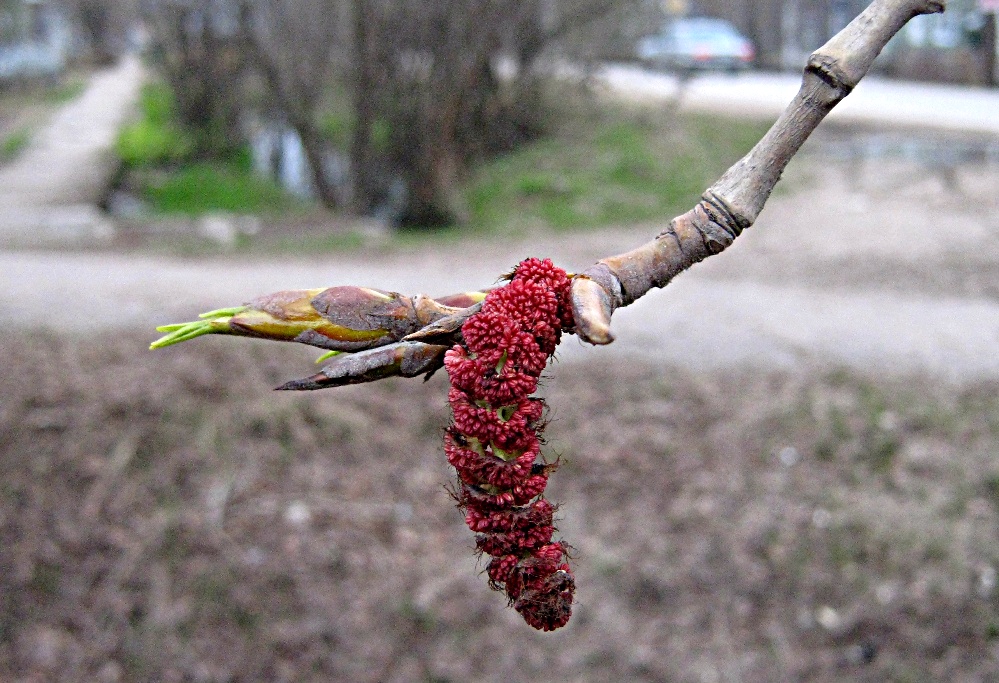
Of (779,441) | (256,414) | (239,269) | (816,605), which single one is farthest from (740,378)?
(239,269)

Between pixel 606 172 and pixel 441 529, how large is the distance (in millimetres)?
7849

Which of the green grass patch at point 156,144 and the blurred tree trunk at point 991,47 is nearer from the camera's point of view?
the blurred tree trunk at point 991,47

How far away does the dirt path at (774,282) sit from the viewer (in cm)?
637

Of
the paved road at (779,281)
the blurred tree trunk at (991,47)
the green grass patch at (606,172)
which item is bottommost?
the green grass patch at (606,172)

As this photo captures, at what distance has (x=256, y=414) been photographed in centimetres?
547

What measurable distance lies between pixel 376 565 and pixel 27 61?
2464 cm

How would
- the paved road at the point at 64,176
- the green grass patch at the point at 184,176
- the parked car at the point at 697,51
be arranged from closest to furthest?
the paved road at the point at 64,176 < the green grass patch at the point at 184,176 < the parked car at the point at 697,51

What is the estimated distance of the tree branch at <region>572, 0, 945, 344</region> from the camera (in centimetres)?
108

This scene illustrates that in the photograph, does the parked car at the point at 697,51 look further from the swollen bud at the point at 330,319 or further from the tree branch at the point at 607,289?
the swollen bud at the point at 330,319

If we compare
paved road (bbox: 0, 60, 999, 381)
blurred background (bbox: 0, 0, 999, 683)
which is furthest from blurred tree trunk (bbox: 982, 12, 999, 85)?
paved road (bbox: 0, 60, 999, 381)

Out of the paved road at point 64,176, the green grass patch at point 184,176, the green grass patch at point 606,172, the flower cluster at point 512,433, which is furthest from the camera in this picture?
the green grass patch at point 184,176

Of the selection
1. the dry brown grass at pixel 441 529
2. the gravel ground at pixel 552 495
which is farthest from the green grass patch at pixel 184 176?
the dry brown grass at pixel 441 529

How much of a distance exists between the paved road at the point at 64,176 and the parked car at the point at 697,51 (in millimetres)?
10814

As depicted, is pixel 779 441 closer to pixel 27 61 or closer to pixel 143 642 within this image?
pixel 143 642
